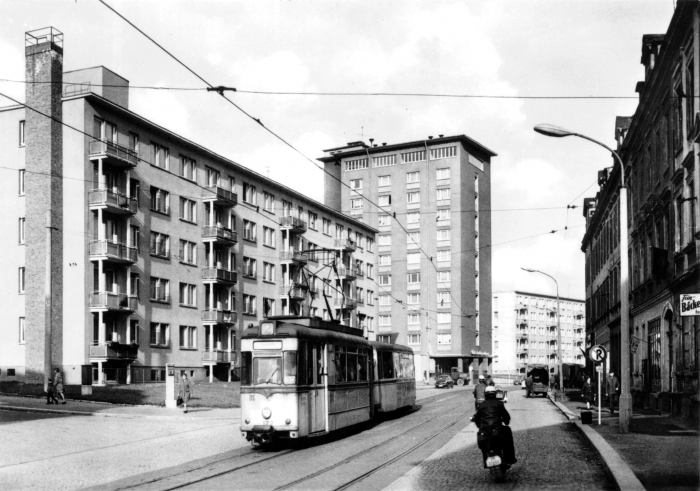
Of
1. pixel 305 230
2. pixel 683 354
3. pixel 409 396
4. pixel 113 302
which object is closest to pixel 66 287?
pixel 113 302

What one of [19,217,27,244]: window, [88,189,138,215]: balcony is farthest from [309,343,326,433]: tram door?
[19,217,27,244]: window

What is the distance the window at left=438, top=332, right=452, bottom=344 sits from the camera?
9356 centimetres

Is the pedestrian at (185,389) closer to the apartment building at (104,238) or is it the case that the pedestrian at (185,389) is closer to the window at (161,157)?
the apartment building at (104,238)

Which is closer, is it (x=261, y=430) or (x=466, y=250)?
(x=261, y=430)

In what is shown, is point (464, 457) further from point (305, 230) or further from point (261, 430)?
point (305, 230)

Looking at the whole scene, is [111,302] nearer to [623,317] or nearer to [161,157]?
[161,157]

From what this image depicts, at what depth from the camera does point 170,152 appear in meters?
49.7

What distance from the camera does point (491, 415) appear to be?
12.2 metres

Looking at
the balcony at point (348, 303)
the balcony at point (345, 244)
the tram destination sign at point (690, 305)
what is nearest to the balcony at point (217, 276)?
the balcony at point (348, 303)

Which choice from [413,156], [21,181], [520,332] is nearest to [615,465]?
[21,181]

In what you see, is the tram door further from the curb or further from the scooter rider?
the scooter rider

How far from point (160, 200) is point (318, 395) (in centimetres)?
3232

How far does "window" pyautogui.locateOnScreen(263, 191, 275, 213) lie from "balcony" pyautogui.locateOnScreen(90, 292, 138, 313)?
19.5 m

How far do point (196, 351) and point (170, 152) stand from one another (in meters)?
13.0
